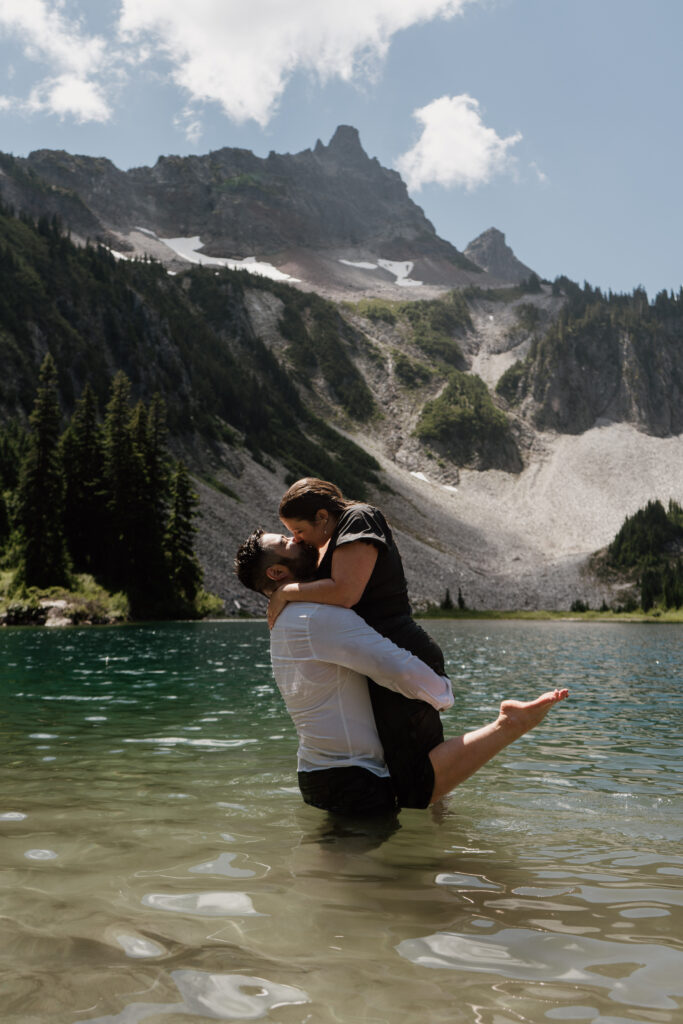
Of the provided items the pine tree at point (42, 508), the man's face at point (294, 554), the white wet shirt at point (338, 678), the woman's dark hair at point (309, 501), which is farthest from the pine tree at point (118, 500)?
the woman's dark hair at point (309, 501)

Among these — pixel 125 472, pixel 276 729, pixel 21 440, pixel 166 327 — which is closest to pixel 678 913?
pixel 276 729

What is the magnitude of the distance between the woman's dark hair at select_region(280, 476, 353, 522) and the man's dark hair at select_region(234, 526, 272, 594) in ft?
1.36

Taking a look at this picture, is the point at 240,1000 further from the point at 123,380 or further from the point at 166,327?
A: the point at 166,327

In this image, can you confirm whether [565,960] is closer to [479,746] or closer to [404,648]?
[479,746]

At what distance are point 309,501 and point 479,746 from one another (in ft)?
8.87

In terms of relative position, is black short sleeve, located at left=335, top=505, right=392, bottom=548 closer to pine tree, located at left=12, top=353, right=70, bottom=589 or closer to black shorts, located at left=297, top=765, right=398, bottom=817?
black shorts, located at left=297, top=765, right=398, bottom=817

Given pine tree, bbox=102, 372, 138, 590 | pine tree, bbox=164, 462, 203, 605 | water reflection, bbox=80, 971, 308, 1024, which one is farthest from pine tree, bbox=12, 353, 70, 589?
water reflection, bbox=80, 971, 308, 1024

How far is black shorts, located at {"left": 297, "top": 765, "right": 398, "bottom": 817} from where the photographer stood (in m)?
7.19

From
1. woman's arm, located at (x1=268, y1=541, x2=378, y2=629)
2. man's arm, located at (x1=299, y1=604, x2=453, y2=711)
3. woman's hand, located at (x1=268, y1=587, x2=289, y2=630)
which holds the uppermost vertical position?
woman's arm, located at (x1=268, y1=541, x2=378, y2=629)

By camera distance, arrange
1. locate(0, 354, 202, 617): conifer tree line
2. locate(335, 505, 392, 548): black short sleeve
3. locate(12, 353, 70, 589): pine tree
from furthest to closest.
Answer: locate(0, 354, 202, 617): conifer tree line < locate(12, 353, 70, 589): pine tree < locate(335, 505, 392, 548): black short sleeve

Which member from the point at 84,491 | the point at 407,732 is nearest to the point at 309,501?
the point at 407,732

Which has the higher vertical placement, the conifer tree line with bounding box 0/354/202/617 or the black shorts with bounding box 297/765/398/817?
the conifer tree line with bounding box 0/354/202/617

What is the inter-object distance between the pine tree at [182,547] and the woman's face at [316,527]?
7583cm

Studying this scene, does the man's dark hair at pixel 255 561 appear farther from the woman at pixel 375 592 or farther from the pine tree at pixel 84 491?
the pine tree at pixel 84 491
